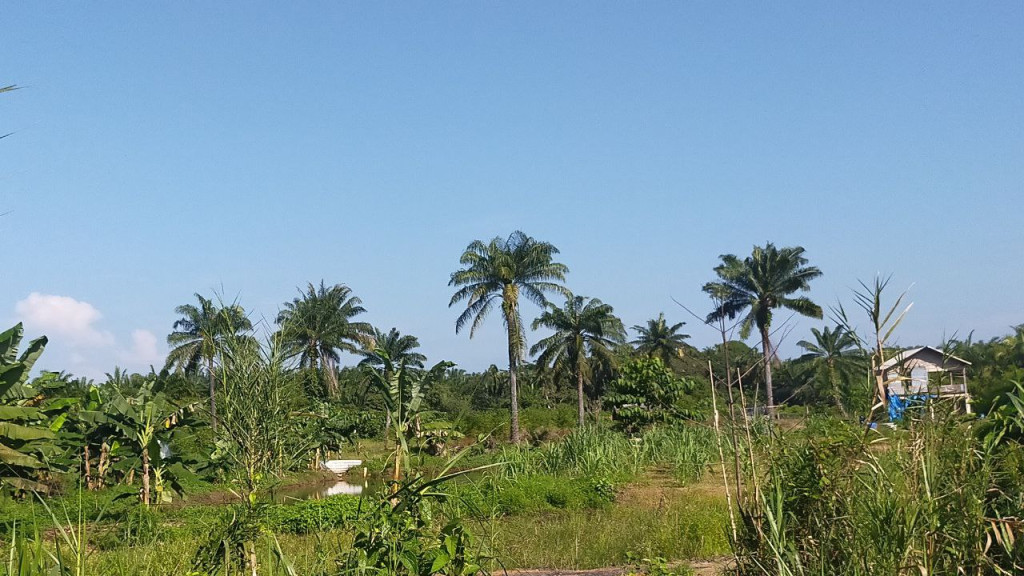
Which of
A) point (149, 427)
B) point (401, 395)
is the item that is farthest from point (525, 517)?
point (401, 395)

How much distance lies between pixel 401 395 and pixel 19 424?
533 inches

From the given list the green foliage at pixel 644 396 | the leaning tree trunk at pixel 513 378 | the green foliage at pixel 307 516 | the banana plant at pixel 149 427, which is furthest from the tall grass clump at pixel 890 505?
the leaning tree trunk at pixel 513 378

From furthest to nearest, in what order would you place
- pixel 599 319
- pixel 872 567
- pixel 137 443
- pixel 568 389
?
pixel 568 389
pixel 599 319
pixel 137 443
pixel 872 567

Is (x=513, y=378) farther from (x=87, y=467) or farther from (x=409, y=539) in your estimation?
(x=409, y=539)

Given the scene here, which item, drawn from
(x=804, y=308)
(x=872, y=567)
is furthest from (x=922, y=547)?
(x=804, y=308)

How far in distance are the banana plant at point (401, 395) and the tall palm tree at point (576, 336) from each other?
145ft

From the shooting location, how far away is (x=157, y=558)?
603 cm

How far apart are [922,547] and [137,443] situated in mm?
17490

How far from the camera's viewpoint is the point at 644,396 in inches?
1141

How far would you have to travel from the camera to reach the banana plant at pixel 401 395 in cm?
398

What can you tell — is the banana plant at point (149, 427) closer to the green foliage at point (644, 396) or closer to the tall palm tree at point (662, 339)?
the green foliage at point (644, 396)

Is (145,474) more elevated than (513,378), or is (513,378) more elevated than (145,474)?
(513,378)

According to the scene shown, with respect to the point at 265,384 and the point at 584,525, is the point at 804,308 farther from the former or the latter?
the point at 265,384

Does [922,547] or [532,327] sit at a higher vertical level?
[532,327]
